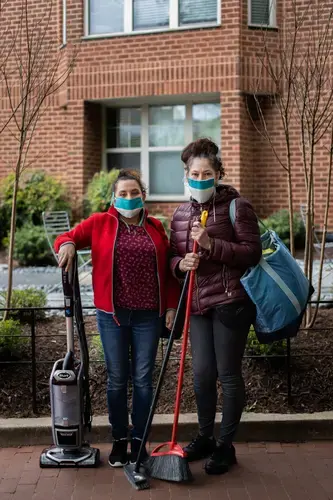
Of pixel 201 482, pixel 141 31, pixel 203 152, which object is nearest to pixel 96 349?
pixel 201 482

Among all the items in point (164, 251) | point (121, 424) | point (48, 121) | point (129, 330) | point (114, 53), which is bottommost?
point (121, 424)

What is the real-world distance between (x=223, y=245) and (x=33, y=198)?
863 centimetres

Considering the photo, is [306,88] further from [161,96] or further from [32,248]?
[161,96]

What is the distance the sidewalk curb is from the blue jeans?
0.49 metres

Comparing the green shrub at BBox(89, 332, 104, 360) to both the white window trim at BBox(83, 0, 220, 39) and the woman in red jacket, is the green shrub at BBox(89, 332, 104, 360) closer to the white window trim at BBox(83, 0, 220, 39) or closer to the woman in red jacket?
the woman in red jacket

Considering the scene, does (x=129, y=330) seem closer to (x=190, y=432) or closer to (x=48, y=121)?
(x=190, y=432)

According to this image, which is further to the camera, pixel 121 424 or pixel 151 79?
pixel 151 79

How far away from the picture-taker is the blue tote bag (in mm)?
3939

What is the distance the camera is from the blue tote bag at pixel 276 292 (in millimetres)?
3939

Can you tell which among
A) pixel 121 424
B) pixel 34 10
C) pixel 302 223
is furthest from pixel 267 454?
pixel 34 10

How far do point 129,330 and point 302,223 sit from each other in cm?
810

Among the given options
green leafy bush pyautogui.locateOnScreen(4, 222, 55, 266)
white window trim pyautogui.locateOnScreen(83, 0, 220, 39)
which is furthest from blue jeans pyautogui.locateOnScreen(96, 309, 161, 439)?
white window trim pyautogui.locateOnScreen(83, 0, 220, 39)

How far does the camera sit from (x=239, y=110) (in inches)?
468

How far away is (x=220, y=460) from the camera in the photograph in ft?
13.3
